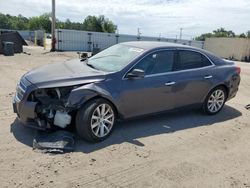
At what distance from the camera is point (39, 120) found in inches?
193

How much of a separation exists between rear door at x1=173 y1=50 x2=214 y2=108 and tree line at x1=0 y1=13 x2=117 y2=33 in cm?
5992

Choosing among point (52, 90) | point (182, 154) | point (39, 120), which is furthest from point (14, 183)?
point (182, 154)

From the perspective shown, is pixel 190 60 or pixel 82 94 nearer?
pixel 82 94

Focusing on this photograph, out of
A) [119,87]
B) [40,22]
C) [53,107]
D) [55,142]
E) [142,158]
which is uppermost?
[40,22]

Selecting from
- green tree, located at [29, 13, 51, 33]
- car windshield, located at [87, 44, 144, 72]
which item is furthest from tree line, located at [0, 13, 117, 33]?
car windshield, located at [87, 44, 144, 72]

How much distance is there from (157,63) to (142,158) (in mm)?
2038

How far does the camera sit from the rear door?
19.8ft

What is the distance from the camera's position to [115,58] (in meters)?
5.81

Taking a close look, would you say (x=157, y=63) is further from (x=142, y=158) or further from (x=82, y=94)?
(x=142, y=158)

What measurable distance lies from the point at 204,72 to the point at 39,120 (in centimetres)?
355

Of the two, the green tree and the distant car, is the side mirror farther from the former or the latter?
the green tree

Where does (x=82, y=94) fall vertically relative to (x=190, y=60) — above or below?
below

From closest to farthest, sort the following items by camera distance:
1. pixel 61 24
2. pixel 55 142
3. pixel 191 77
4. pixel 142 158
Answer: pixel 142 158
pixel 55 142
pixel 191 77
pixel 61 24

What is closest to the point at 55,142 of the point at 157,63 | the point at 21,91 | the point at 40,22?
the point at 21,91
